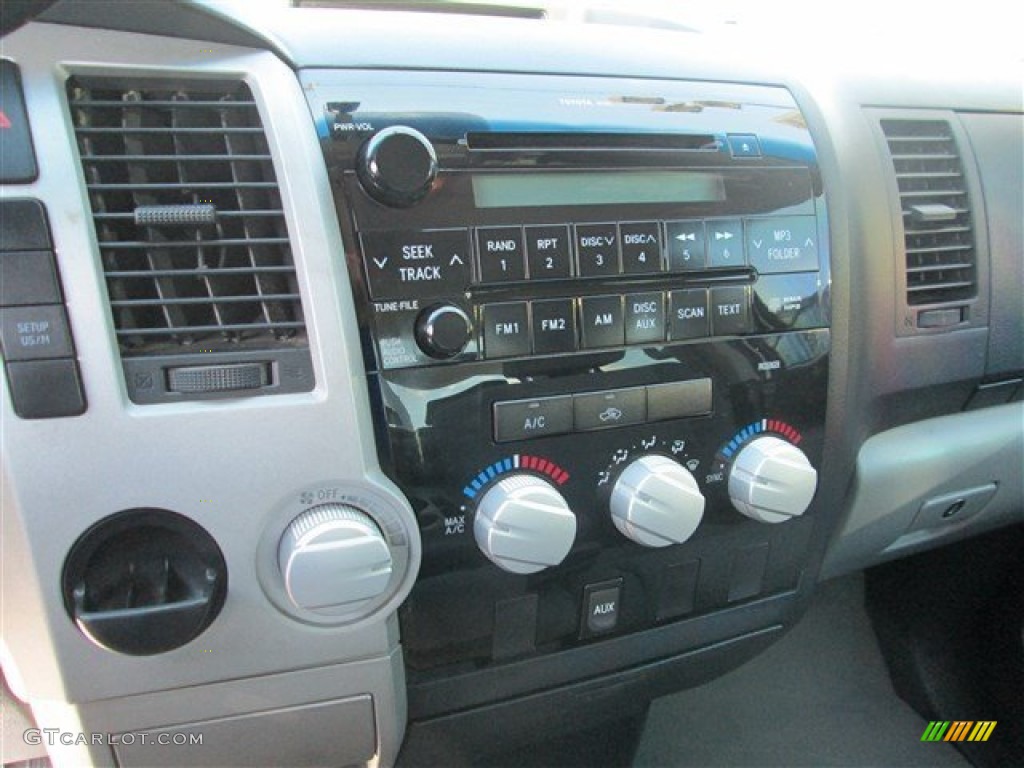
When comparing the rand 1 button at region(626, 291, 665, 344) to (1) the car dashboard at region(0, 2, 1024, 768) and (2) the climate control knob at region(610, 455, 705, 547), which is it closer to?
(1) the car dashboard at region(0, 2, 1024, 768)

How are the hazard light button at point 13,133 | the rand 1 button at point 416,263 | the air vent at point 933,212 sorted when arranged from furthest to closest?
the air vent at point 933,212, the rand 1 button at point 416,263, the hazard light button at point 13,133

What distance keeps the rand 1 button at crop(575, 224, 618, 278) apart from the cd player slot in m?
0.08

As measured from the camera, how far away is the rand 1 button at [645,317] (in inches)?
30.6

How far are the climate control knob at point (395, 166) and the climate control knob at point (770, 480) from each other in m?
0.44

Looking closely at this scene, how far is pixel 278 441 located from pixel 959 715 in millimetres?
1384

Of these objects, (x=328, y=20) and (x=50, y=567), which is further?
(x=328, y=20)

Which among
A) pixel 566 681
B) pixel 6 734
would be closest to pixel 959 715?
pixel 566 681

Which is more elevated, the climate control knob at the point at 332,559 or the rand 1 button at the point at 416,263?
the rand 1 button at the point at 416,263

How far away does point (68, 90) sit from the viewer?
619 mm

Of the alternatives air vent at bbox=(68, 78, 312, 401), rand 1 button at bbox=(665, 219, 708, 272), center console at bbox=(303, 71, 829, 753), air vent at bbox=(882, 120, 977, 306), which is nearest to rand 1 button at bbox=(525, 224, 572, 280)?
center console at bbox=(303, 71, 829, 753)

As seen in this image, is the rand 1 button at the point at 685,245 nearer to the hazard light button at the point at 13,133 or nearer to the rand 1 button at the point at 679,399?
the rand 1 button at the point at 679,399

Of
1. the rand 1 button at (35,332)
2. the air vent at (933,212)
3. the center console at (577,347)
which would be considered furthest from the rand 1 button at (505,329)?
the air vent at (933,212)

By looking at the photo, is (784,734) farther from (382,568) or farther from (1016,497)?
(382,568)

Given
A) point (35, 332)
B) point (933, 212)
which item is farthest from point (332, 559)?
point (933, 212)
